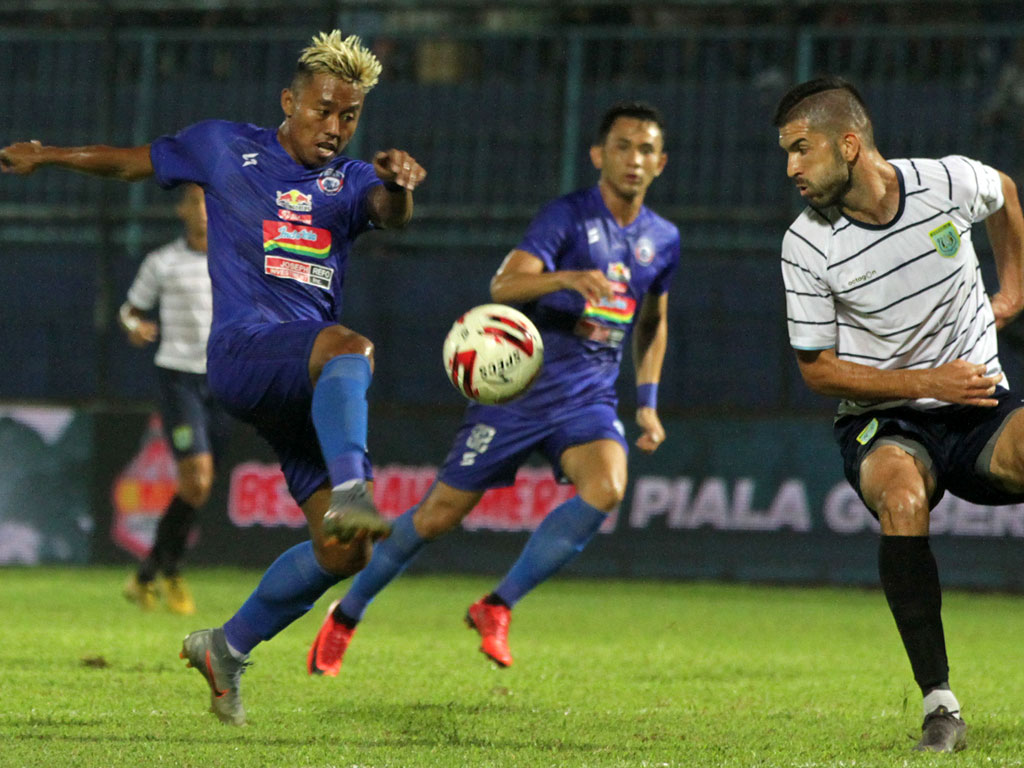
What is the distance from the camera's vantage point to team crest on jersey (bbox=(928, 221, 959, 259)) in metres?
5.13

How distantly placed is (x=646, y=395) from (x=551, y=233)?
920 mm

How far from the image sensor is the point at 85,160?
5.48 meters

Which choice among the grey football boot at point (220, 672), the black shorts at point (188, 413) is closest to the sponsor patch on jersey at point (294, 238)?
the grey football boot at point (220, 672)

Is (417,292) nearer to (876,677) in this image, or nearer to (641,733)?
(876,677)

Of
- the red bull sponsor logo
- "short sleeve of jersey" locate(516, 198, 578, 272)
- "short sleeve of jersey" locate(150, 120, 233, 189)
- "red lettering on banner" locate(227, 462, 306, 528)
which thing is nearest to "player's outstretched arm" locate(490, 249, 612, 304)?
"short sleeve of jersey" locate(516, 198, 578, 272)

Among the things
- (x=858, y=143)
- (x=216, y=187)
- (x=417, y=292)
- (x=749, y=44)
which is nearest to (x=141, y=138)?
(x=417, y=292)

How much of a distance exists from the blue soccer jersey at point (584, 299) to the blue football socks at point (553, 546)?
0.50 m

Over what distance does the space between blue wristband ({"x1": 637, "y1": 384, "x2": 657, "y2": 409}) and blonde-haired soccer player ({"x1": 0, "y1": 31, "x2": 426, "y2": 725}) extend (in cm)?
233

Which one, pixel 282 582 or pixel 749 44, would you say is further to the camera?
pixel 749 44

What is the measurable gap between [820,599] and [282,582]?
21.4 feet

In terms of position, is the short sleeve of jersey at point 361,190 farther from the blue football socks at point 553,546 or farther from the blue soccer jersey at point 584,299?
the blue football socks at point 553,546

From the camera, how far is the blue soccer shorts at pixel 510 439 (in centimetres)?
699

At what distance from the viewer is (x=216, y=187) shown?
211 inches

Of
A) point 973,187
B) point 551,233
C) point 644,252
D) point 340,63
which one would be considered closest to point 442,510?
point 551,233
